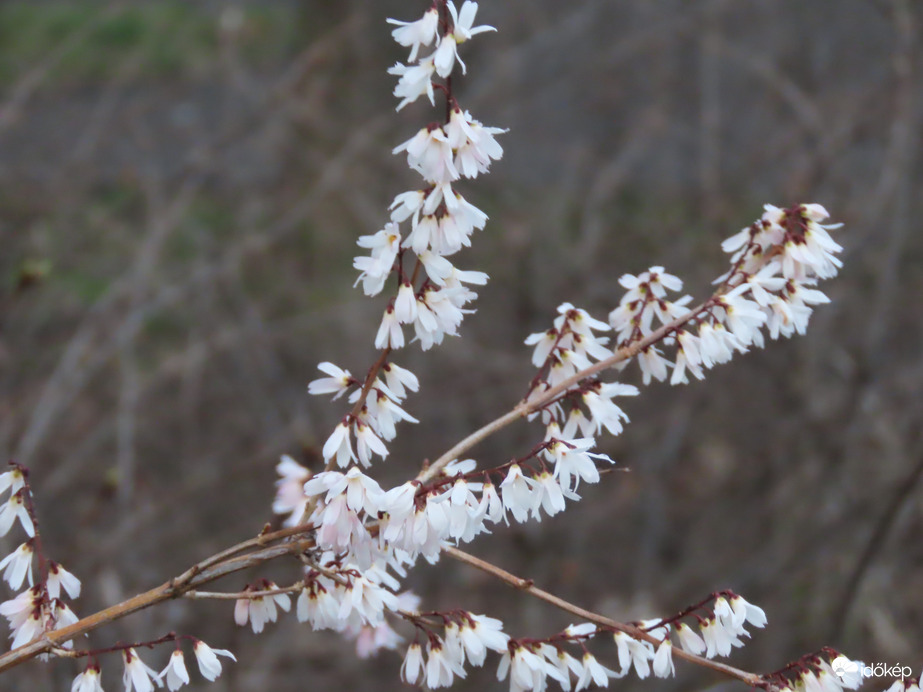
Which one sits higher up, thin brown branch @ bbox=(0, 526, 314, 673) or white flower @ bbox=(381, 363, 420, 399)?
white flower @ bbox=(381, 363, 420, 399)

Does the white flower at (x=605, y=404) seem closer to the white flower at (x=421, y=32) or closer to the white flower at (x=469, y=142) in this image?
the white flower at (x=469, y=142)

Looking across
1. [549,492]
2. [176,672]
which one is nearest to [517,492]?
[549,492]

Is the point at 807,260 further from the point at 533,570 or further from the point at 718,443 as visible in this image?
the point at 718,443

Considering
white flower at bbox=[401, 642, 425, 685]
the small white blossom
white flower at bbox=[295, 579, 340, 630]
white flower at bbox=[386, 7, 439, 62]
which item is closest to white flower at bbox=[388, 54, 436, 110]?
white flower at bbox=[386, 7, 439, 62]

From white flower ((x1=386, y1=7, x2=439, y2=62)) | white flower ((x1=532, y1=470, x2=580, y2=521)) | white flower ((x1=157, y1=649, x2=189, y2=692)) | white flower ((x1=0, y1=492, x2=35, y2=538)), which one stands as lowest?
white flower ((x1=157, y1=649, x2=189, y2=692))

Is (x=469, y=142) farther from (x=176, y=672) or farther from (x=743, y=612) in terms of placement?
(x=176, y=672)

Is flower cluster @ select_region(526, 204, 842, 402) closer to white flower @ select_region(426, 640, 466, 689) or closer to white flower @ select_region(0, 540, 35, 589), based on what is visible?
white flower @ select_region(426, 640, 466, 689)

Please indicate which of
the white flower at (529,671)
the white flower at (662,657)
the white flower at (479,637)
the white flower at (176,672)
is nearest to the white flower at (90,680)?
the white flower at (176,672)

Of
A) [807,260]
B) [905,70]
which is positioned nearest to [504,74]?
[905,70]
